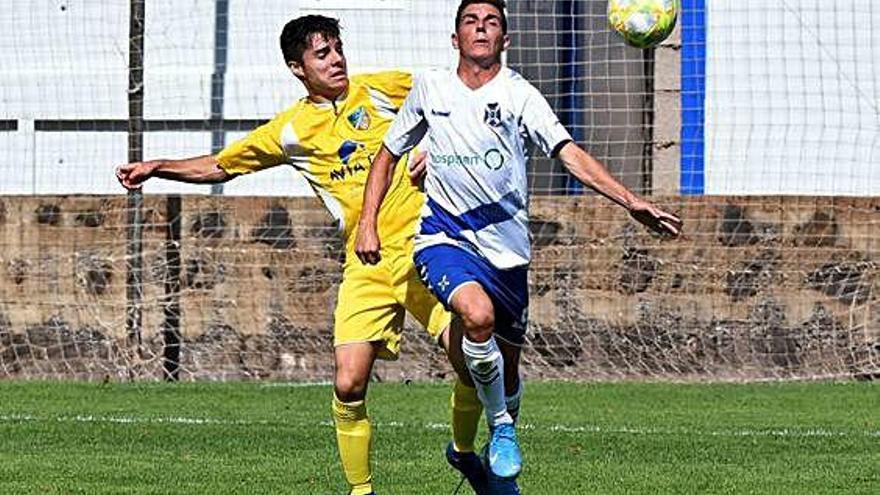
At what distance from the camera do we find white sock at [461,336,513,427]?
7980 mm

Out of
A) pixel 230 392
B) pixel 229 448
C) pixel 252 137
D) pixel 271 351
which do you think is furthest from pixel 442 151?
pixel 271 351

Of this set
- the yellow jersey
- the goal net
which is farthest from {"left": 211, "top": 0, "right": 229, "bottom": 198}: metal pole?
the yellow jersey

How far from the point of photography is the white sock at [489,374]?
7.98 m

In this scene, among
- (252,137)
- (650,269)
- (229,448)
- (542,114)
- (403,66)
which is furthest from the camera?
(403,66)

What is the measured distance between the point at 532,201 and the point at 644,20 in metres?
2.38

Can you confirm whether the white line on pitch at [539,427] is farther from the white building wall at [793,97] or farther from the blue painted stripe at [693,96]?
the white building wall at [793,97]

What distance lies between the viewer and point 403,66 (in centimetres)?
1589

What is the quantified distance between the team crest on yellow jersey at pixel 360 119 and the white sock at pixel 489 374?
4.29 feet

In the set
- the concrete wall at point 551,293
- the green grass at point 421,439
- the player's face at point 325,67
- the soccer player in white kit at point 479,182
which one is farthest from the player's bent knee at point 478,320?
the concrete wall at point 551,293

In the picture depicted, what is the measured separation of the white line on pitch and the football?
8.94 feet

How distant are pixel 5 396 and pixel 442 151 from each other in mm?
6404

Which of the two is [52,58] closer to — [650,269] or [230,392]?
[230,392]

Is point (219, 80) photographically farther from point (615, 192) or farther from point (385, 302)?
point (615, 192)

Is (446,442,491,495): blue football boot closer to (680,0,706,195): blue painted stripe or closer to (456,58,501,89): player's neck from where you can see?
(456,58,501,89): player's neck
